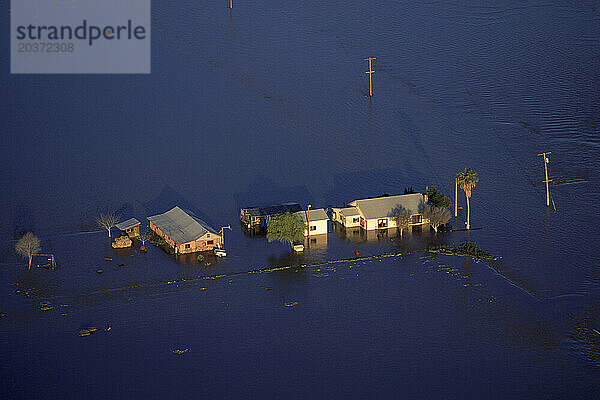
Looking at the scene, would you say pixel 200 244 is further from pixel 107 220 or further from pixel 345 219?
pixel 345 219

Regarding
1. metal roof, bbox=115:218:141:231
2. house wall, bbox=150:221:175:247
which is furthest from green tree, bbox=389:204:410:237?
metal roof, bbox=115:218:141:231

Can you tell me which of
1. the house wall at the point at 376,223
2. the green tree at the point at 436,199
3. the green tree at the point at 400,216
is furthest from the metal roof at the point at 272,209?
the green tree at the point at 436,199

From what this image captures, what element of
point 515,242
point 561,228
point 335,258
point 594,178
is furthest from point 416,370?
point 594,178

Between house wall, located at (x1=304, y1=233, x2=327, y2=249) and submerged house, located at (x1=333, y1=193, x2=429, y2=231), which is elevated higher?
submerged house, located at (x1=333, y1=193, x2=429, y2=231)

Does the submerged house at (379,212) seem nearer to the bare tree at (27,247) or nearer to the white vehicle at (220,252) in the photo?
the white vehicle at (220,252)

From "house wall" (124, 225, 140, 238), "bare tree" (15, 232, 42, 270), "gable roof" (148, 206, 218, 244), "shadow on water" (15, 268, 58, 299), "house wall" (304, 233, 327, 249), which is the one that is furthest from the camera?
"house wall" (124, 225, 140, 238)

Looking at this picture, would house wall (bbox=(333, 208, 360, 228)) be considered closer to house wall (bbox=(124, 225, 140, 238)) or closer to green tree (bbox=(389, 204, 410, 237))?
green tree (bbox=(389, 204, 410, 237))

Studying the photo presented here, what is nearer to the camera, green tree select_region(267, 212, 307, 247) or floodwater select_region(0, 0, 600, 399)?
floodwater select_region(0, 0, 600, 399)

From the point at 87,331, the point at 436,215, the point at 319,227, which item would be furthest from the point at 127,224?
the point at 436,215
